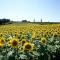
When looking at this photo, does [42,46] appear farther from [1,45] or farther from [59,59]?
[59,59]

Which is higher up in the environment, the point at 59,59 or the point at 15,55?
the point at 15,55

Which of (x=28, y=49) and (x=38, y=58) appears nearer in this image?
(x=28, y=49)

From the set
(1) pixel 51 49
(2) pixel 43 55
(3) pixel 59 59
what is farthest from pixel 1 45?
(3) pixel 59 59

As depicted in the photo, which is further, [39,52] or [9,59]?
[39,52]

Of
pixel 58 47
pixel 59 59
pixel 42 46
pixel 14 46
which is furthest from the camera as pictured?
pixel 59 59

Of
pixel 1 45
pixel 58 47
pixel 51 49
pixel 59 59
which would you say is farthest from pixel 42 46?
pixel 59 59

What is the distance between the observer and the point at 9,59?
430 cm

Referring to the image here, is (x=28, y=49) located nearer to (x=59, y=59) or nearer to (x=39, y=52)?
(x=39, y=52)

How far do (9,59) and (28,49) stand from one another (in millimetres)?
471

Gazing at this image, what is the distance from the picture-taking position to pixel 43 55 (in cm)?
507

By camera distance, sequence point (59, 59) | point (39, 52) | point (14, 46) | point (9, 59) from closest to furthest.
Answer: point (9, 59)
point (14, 46)
point (39, 52)
point (59, 59)

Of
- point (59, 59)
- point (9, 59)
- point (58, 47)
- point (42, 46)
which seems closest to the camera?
point (9, 59)

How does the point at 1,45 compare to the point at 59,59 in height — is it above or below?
above

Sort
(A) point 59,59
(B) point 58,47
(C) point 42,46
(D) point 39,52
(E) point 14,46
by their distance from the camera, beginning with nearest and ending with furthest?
(E) point 14,46 → (D) point 39,52 → (C) point 42,46 → (B) point 58,47 → (A) point 59,59
